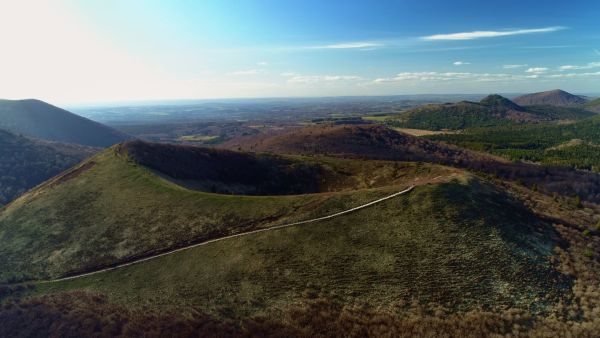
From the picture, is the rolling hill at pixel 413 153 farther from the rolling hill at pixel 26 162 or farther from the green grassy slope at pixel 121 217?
the rolling hill at pixel 26 162

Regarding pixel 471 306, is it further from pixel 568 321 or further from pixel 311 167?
pixel 311 167

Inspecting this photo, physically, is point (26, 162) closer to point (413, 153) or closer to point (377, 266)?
point (377, 266)

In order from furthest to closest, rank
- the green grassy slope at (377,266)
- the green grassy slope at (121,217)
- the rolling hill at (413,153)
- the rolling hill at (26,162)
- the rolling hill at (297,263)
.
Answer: the rolling hill at (26,162), the rolling hill at (413,153), the green grassy slope at (121,217), the green grassy slope at (377,266), the rolling hill at (297,263)

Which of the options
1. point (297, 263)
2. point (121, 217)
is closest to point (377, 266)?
point (297, 263)

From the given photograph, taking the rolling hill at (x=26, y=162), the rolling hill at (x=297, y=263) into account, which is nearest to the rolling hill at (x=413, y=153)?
the rolling hill at (x=297, y=263)

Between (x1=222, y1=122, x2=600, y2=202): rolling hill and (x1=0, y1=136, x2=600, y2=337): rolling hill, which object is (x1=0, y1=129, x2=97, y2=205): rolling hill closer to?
(x1=0, y1=136, x2=600, y2=337): rolling hill

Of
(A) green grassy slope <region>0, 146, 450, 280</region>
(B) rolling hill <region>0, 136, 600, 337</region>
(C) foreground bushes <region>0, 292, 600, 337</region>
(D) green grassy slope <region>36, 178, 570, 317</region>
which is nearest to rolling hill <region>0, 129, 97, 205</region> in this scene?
(A) green grassy slope <region>0, 146, 450, 280</region>
